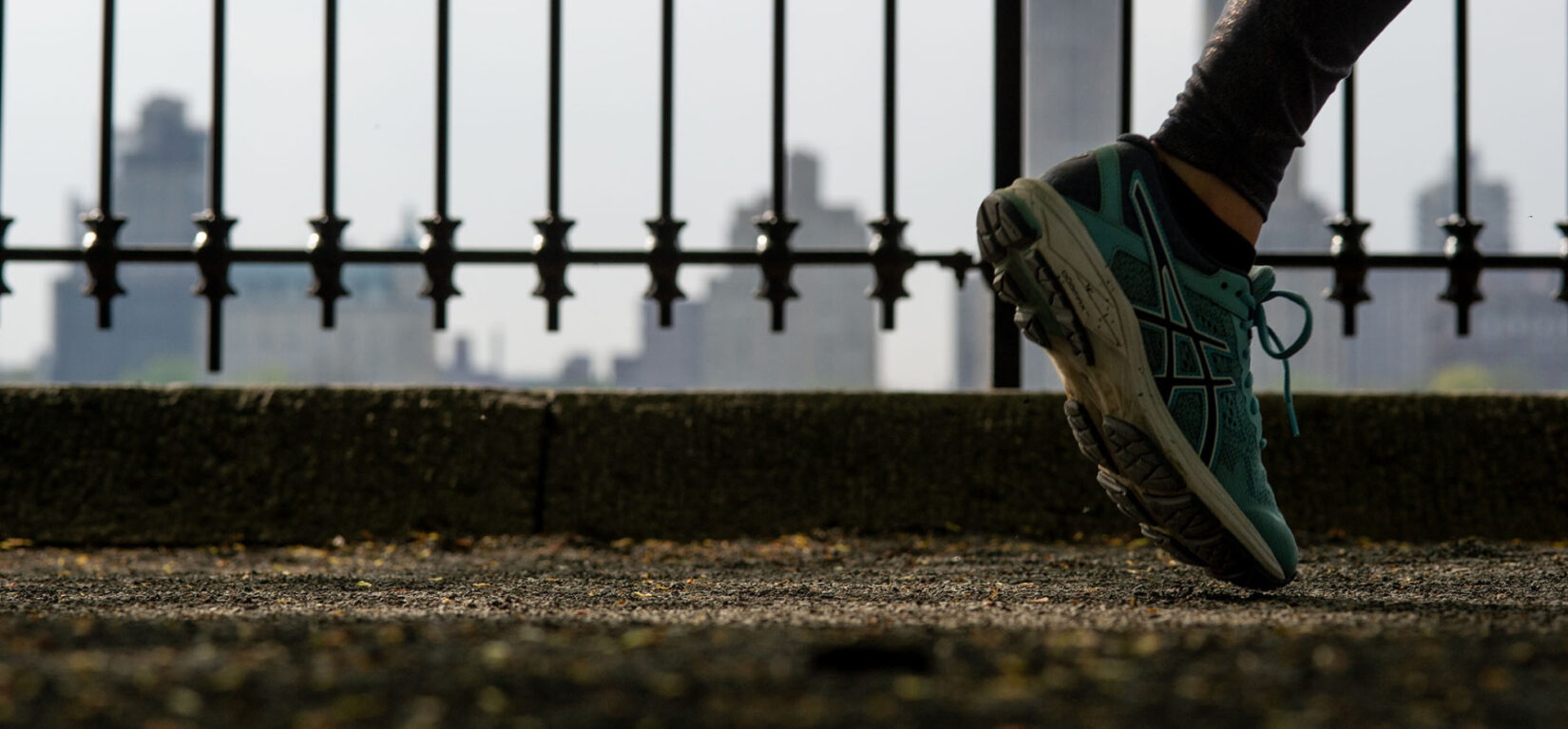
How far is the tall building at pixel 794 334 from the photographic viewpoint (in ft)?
373

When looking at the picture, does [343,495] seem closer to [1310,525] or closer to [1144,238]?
[1144,238]

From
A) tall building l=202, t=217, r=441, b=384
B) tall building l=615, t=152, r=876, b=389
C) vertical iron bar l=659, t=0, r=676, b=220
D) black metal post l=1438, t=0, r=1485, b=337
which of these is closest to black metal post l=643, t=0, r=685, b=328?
vertical iron bar l=659, t=0, r=676, b=220

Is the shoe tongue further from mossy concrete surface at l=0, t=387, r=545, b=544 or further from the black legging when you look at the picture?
mossy concrete surface at l=0, t=387, r=545, b=544

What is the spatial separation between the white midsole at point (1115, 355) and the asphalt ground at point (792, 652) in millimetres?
116

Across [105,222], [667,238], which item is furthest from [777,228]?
[105,222]

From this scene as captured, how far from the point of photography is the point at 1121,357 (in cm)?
144

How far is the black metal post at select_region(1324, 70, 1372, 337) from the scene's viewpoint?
93.0 inches

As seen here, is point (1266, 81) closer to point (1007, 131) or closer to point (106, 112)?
point (1007, 131)

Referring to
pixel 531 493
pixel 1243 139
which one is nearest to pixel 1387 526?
pixel 1243 139

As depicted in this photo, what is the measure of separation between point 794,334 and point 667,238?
119 meters

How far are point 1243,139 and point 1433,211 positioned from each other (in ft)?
353

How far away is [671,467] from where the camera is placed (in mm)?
2199

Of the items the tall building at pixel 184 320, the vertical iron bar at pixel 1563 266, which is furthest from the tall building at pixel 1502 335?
the vertical iron bar at pixel 1563 266

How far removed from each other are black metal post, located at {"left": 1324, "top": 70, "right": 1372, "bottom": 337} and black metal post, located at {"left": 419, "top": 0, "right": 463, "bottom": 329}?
1.74m
